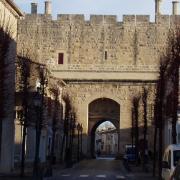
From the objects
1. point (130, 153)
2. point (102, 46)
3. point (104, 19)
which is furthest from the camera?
point (104, 19)

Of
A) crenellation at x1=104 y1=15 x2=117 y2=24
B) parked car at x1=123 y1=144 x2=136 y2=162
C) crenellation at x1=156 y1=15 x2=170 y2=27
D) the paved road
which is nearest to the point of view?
the paved road

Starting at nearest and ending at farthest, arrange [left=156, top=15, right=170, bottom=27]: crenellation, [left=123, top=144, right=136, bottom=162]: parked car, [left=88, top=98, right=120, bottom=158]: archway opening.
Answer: [left=123, top=144, right=136, bottom=162]: parked car → [left=156, top=15, right=170, bottom=27]: crenellation → [left=88, top=98, right=120, bottom=158]: archway opening

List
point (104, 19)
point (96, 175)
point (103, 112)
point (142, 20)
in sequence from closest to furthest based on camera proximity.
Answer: point (96, 175) < point (142, 20) < point (104, 19) < point (103, 112)

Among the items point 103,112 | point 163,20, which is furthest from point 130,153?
point 163,20

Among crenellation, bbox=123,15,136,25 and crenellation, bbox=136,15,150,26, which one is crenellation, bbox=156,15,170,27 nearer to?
crenellation, bbox=136,15,150,26

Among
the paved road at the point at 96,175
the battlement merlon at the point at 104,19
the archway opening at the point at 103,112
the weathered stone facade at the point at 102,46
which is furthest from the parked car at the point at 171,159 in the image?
the archway opening at the point at 103,112

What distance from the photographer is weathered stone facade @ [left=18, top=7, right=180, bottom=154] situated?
70.4 meters

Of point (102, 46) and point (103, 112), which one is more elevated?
point (102, 46)

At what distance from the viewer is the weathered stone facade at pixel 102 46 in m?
70.4

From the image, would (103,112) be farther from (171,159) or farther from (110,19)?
(171,159)

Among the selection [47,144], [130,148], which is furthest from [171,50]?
[130,148]

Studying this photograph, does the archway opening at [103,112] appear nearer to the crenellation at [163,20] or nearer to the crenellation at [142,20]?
the crenellation at [142,20]

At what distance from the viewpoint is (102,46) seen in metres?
70.4

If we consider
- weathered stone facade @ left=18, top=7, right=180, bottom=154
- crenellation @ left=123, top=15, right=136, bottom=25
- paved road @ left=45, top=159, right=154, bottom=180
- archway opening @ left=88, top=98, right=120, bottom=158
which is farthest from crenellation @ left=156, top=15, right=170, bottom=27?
paved road @ left=45, top=159, right=154, bottom=180
